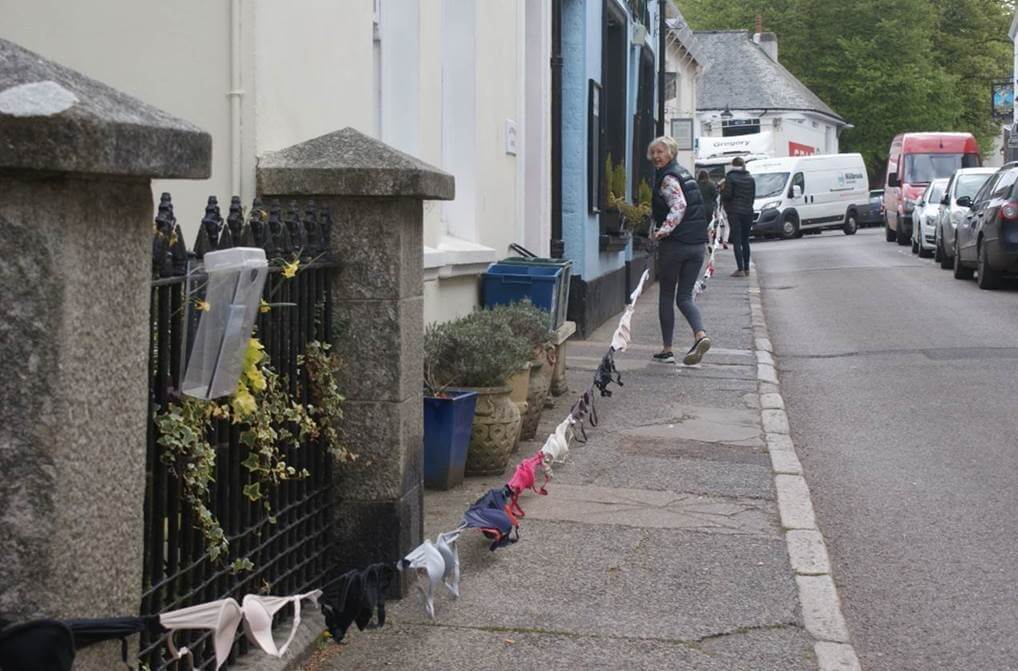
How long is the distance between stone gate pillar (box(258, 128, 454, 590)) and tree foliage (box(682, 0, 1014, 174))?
211ft

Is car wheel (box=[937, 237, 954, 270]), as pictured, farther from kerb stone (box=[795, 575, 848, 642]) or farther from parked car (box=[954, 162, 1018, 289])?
kerb stone (box=[795, 575, 848, 642])

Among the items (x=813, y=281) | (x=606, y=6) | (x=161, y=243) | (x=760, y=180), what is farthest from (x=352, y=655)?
(x=760, y=180)

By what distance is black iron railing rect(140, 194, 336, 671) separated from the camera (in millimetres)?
3805

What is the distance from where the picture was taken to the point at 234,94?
19.4 ft

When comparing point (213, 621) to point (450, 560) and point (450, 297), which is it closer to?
point (450, 560)

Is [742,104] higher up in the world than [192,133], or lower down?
higher up

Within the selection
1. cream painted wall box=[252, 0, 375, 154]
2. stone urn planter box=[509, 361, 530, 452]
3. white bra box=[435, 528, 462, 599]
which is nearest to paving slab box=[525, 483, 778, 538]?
stone urn planter box=[509, 361, 530, 452]

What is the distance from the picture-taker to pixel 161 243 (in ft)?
12.4

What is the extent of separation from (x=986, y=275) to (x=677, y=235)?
1015 centimetres

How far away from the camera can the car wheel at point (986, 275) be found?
21.0 m

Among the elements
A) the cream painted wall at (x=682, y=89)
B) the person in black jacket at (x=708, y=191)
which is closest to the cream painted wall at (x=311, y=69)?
the person in black jacket at (x=708, y=191)

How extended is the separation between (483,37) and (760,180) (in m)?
33.0

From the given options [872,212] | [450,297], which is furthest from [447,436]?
[872,212]

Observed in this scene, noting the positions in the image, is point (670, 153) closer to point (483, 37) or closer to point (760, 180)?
point (483, 37)
